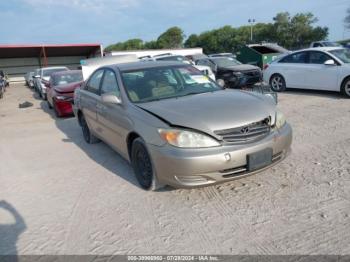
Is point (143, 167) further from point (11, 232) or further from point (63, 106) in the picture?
point (63, 106)

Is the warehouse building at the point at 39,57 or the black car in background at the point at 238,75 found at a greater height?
the warehouse building at the point at 39,57

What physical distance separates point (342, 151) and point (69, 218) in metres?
3.90

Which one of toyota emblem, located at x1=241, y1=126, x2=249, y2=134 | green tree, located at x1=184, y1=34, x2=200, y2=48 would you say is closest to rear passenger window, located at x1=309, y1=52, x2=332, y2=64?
toyota emblem, located at x1=241, y1=126, x2=249, y2=134

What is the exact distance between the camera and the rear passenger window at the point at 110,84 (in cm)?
462

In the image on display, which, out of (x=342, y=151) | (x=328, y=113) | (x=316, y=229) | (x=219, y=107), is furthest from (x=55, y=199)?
(x=328, y=113)

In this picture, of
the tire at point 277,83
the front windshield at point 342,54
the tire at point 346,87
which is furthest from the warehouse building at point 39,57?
the tire at point 346,87

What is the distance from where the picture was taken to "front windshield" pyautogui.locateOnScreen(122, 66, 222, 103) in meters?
4.36

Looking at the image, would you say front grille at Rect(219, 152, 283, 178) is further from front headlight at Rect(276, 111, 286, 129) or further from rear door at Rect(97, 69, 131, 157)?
rear door at Rect(97, 69, 131, 157)

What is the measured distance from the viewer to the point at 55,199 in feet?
13.3

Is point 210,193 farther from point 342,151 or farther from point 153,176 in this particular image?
point 342,151

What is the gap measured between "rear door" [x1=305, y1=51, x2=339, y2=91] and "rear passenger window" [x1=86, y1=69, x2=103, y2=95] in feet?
21.6

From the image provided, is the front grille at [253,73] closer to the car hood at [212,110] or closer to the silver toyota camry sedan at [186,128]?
the silver toyota camry sedan at [186,128]

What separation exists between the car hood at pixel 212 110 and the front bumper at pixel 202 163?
9.6 inches

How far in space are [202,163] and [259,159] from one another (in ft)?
2.15
